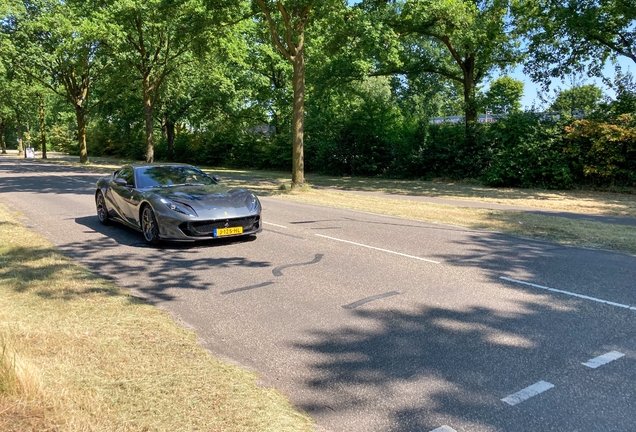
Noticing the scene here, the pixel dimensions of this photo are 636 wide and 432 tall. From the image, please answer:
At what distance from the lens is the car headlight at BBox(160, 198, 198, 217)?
7605mm

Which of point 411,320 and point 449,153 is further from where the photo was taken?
point 449,153

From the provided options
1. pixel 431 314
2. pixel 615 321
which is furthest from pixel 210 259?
pixel 615 321

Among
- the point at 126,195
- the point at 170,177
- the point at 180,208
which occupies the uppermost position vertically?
the point at 170,177

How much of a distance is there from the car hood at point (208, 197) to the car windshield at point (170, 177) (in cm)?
32

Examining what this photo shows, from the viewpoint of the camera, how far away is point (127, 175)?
9.30 meters

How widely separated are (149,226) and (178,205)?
0.79 meters

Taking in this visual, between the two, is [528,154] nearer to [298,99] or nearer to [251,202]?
[298,99]

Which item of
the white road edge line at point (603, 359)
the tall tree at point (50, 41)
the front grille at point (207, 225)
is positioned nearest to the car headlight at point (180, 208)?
the front grille at point (207, 225)

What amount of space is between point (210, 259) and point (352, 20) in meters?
13.7

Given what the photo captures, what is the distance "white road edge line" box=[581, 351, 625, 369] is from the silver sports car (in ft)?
18.1

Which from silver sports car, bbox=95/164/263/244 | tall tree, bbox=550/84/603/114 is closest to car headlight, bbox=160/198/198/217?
silver sports car, bbox=95/164/263/244

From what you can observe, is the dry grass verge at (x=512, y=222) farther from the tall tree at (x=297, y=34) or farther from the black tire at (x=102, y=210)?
the black tire at (x=102, y=210)

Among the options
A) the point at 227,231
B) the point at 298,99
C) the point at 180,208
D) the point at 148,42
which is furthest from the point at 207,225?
the point at 148,42

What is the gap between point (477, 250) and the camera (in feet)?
26.2
